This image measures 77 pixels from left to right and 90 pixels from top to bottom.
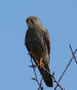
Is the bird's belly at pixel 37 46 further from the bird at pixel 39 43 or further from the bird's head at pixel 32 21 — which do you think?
the bird's head at pixel 32 21

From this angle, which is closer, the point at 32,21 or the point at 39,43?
the point at 39,43

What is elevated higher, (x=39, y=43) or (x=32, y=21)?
(x=32, y=21)

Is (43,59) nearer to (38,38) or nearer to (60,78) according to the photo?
(38,38)

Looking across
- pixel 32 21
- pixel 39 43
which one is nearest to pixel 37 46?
pixel 39 43

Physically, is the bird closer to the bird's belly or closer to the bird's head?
the bird's belly

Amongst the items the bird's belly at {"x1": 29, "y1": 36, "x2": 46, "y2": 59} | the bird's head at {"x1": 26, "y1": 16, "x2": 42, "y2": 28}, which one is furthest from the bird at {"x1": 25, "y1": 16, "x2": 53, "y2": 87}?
the bird's head at {"x1": 26, "y1": 16, "x2": 42, "y2": 28}

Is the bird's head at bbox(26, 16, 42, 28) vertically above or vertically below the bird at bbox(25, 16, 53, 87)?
above

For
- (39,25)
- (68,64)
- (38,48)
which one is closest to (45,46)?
(38,48)

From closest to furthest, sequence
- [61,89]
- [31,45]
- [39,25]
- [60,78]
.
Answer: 1. [61,89]
2. [60,78]
3. [31,45]
4. [39,25]

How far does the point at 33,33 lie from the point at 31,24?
0.43 metres

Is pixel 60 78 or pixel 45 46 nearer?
pixel 60 78

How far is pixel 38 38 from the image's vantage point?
553cm

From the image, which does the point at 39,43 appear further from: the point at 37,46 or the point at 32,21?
the point at 32,21

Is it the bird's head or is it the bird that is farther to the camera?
the bird's head
